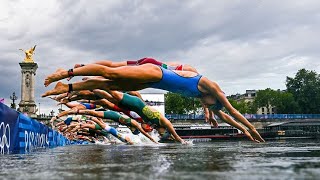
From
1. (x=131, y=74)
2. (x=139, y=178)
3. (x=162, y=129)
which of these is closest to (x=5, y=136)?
(x=131, y=74)

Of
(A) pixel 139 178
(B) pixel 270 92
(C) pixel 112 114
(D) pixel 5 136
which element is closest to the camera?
(A) pixel 139 178

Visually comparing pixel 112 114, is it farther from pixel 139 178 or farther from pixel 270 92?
pixel 270 92

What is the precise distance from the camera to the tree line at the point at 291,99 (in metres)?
120

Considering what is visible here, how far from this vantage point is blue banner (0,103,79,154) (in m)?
11.1

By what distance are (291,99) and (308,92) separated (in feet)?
17.6

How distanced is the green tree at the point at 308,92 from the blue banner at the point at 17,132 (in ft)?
369

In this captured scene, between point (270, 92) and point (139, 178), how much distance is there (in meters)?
132

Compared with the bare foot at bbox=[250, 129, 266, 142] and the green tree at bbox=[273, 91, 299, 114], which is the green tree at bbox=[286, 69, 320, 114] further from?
the bare foot at bbox=[250, 129, 266, 142]

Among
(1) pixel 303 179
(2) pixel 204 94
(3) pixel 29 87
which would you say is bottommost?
(1) pixel 303 179

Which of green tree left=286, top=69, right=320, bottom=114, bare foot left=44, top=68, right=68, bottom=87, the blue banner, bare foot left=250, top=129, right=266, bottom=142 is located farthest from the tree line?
bare foot left=44, top=68, right=68, bottom=87

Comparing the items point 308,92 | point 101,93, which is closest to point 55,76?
point 101,93

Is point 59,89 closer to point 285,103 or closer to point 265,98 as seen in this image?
point 285,103

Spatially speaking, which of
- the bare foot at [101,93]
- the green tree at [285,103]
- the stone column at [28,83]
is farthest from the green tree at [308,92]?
the bare foot at [101,93]

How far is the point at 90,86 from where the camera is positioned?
10141 millimetres
